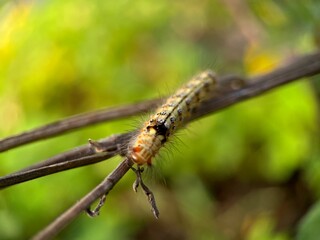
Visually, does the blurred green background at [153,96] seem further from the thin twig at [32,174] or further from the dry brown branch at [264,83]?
the thin twig at [32,174]

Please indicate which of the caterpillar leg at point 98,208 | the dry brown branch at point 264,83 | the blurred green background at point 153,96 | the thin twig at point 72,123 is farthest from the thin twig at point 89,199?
the blurred green background at point 153,96

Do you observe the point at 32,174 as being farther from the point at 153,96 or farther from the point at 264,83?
the point at 153,96

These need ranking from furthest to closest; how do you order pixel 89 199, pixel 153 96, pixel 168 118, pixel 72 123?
1. pixel 153 96
2. pixel 72 123
3. pixel 168 118
4. pixel 89 199

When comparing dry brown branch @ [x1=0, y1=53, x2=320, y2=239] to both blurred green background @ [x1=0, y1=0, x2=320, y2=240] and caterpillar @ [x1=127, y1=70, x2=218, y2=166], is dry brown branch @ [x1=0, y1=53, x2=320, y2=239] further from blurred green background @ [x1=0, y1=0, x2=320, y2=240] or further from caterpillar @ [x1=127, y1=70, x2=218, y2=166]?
blurred green background @ [x1=0, y1=0, x2=320, y2=240]

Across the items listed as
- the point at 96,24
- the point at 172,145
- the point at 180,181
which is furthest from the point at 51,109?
the point at 172,145

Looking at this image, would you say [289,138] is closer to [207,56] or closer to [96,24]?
[207,56]

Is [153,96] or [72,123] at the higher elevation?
[72,123]

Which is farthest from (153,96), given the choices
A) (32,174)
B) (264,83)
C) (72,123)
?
(32,174)

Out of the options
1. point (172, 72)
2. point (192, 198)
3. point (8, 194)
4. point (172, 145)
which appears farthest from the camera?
point (172, 72)
